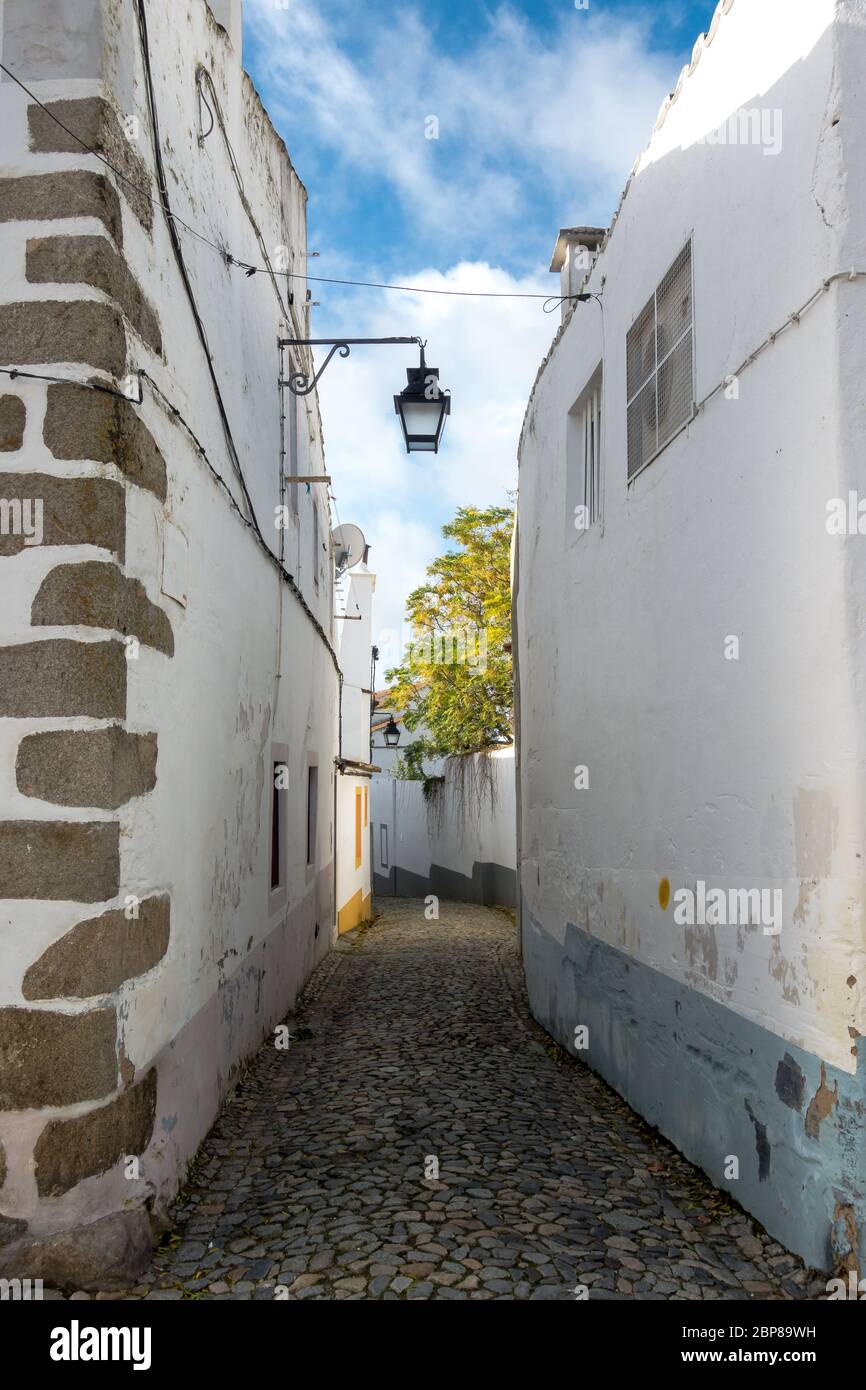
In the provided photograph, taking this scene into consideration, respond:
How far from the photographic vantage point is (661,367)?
4.89 metres

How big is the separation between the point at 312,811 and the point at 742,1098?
20.7 ft

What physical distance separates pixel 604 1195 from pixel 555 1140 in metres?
0.71

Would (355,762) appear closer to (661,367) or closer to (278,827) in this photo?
(278,827)

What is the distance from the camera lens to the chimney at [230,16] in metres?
5.53

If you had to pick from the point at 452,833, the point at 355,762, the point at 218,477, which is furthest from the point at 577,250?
the point at 452,833

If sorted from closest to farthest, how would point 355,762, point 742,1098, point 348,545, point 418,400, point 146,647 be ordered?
1. point 146,647
2. point 742,1098
3. point 418,400
4. point 348,545
5. point 355,762

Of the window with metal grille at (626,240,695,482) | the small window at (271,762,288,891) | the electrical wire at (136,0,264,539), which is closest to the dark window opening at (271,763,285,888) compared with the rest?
the small window at (271,762,288,891)

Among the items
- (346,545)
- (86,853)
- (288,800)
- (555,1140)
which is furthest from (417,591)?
(86,853)

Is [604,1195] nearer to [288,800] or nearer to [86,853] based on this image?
[86,853]

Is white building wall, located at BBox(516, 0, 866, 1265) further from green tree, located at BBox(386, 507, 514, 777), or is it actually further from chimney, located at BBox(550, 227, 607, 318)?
green tree, located at BBox(386, 507, 514, 777)

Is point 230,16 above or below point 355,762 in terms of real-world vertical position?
above

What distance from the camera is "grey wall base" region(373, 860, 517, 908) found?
16.5m

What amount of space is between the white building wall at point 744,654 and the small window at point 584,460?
1.27ft

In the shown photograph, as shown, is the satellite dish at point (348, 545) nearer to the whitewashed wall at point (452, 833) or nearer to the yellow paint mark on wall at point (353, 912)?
the yellow paint mark on wall at point (353, 912)
